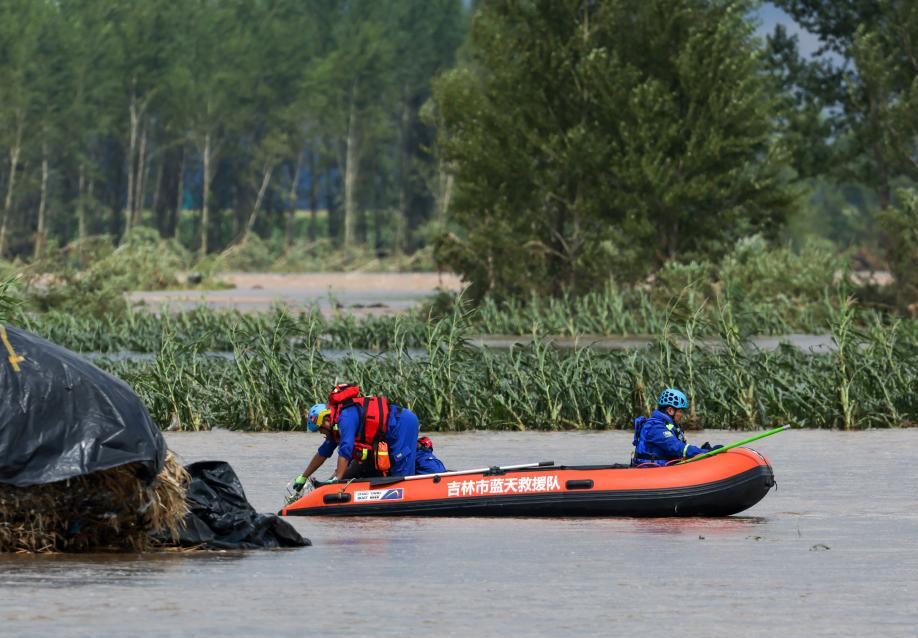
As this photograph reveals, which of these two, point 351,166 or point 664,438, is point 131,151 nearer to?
point 351,166

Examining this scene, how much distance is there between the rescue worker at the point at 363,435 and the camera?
15664 millimetres

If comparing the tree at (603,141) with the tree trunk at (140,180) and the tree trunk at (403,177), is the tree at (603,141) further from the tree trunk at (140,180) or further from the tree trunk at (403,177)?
the tree trunk at (403,177)

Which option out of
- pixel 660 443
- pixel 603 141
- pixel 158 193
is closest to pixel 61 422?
pixel 660 443

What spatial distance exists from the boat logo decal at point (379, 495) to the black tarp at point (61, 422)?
3481mm

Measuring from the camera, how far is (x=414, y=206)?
356ft

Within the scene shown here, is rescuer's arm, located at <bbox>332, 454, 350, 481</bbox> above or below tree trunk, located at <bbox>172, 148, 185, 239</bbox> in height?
below

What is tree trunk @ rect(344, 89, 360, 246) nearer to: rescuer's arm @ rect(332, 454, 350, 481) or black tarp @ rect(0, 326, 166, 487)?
rescuer's arm @ rect(332, 454, 350, 481)

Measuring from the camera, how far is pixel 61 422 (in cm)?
1205

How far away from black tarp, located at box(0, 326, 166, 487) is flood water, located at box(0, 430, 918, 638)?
2.08 ft

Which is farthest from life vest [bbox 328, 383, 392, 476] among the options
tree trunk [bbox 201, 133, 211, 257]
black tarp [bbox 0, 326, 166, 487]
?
tree trunk [bbox 201, 133, 211, 257]

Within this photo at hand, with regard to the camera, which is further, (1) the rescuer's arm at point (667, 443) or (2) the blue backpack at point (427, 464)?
(2) the blue backpack at point (427, 464)

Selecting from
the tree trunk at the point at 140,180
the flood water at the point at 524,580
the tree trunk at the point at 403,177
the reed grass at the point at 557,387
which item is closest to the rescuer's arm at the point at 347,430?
the flood water at the point at 524,580

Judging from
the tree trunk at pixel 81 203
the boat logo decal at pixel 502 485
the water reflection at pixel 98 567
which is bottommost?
the water reflection at pixel 98 567

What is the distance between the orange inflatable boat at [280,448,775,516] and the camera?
598 inches
